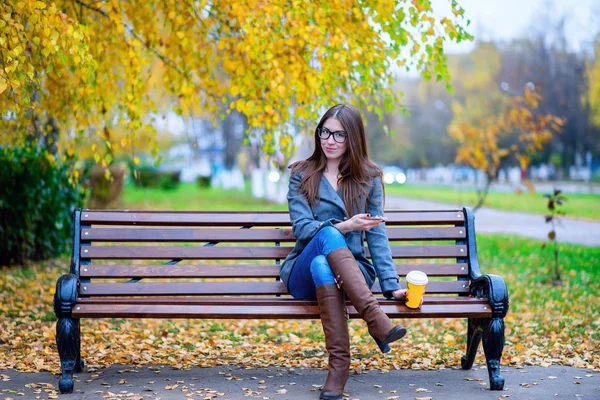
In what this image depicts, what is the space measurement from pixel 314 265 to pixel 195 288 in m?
0.92

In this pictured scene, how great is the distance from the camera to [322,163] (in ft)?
15.0

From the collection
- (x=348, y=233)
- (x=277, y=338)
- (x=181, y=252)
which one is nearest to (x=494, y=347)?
(x=348, y=233)

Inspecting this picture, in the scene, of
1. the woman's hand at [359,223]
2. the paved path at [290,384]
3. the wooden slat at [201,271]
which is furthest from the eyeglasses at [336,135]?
the paved path at [290,384]

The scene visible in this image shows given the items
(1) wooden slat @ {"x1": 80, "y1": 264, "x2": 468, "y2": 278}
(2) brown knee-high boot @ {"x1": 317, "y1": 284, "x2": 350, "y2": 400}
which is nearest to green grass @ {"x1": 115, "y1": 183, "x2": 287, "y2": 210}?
(1) wooden slat @ {"x1": 80, "y1": 264, "x2": 468, "y2": 278}

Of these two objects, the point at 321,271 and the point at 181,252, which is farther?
the point at 181,252

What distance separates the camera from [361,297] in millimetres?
4031

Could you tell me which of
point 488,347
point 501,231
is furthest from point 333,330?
point 501,231

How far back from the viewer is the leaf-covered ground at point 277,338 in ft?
16.8

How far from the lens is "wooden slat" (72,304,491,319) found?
165 inches

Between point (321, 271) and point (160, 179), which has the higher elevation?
point (160, 179)

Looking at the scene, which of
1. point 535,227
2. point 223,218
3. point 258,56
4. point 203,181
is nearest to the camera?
point 223,218

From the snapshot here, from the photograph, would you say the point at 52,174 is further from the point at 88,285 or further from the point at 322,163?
the point at 322,163

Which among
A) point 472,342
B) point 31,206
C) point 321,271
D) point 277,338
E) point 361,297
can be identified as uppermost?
point 31,206

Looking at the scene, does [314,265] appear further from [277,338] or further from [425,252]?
[277,338]
